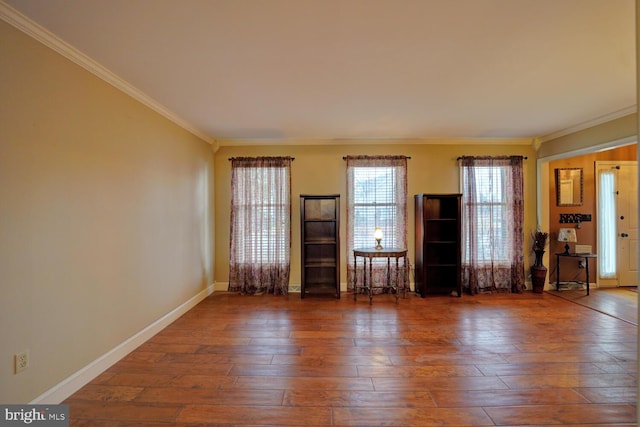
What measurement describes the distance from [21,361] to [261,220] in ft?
10.8

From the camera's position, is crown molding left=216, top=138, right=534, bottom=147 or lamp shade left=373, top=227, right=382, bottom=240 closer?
lamp shade left=373, top=227, right=382, bottom=240

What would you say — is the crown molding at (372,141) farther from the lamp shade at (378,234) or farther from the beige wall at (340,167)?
the lamp shade at (378,234)

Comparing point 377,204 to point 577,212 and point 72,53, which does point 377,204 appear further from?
point 72,53

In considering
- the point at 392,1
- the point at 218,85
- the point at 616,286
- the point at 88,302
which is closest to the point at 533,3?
the point at 392,1

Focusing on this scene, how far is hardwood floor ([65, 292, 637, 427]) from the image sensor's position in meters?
1.96

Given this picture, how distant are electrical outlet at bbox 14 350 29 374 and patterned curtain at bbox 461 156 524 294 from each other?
526 centimetres

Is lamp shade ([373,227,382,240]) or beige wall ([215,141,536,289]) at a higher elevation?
beige wall ([215,141,536,289])

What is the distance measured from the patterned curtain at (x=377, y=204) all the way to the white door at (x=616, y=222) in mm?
3596

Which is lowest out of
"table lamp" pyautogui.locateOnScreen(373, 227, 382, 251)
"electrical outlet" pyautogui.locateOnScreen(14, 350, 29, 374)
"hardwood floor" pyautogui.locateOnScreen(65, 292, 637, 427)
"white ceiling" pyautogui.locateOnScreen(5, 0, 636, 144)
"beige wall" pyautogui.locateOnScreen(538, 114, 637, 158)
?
"hardwood floor" pyautogui.locateOnScreen(65, 292, 637, 427)

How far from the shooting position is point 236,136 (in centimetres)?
475

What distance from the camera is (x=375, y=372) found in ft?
8.05

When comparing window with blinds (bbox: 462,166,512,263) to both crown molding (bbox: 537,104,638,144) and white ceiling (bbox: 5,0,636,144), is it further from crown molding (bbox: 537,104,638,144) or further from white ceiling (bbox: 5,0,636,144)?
white ceiling (bbox: 5,0,636,144)

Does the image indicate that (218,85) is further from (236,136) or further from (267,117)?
(236,136)

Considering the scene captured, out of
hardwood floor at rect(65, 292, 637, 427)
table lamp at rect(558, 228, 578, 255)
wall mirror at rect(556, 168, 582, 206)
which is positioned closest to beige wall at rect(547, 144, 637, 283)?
wall mirror at rect(556, 168, 582, 206)
